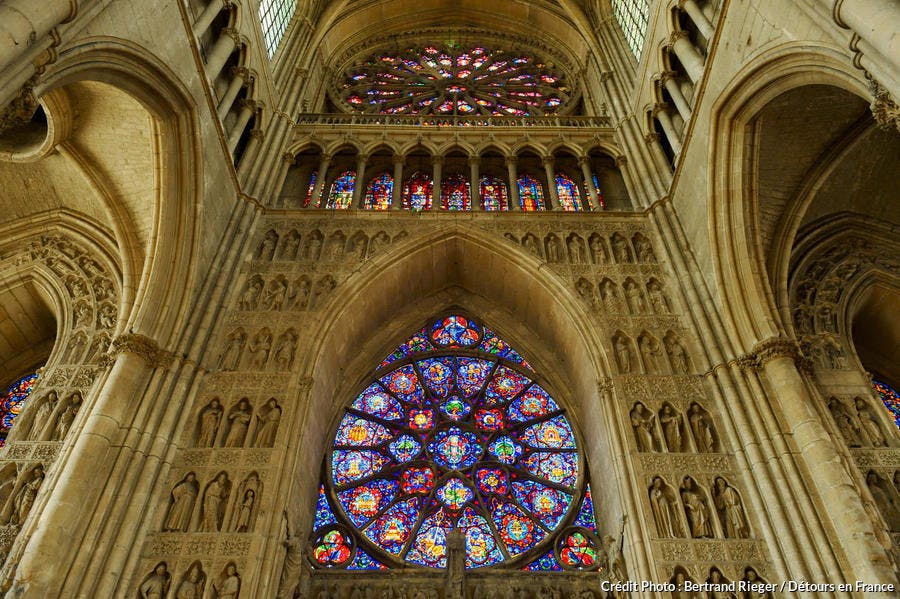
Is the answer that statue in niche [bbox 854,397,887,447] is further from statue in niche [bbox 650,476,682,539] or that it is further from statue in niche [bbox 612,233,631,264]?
statue in niche [bbox 612,233,631,264]

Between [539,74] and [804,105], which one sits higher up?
[539,74]

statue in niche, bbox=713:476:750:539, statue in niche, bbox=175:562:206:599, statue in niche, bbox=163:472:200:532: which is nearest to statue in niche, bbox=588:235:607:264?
statue in niche, bbox=713:476:750:539

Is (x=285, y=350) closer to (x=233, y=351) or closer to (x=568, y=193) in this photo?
(x=233, y=351)

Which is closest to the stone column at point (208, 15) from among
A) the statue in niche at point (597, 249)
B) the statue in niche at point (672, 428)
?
the statue in niche at point (597, 249)

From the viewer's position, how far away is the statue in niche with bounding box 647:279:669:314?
9984mm

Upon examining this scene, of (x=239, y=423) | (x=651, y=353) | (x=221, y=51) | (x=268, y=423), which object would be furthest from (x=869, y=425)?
(x=221, y=51)

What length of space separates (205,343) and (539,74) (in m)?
12.3

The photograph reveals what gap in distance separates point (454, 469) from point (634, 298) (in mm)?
3728

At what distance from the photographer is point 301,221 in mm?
11445

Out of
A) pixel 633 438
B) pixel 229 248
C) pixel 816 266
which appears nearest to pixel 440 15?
pixel 229 248

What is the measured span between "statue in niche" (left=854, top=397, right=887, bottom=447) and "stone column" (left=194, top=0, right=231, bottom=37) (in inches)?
408

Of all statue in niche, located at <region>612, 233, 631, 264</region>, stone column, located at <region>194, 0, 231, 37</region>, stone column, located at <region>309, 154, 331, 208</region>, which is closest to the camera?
stone column, located at <region>194, 0, 231, 37</region>

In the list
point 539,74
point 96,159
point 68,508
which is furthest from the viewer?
point 539,74

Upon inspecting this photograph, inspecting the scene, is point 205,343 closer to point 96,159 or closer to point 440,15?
point 96,159
